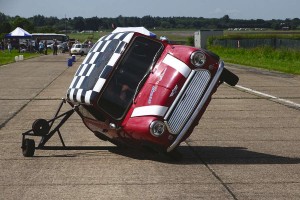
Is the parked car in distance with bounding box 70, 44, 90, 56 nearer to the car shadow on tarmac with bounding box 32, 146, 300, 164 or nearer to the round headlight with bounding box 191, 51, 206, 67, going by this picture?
the car shadow on tarmac with bounding box 32, 146, 300, 164

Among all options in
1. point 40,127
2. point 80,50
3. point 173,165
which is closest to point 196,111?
Result: point 173,165

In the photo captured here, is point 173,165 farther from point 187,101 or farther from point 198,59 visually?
point 198,59

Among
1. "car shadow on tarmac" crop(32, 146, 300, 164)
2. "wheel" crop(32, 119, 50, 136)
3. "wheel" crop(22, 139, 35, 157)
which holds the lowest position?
"car shadow on tarmac" crop(32, 146, 300, 164)

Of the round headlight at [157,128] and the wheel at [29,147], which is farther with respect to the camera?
the wheel at [29,147]

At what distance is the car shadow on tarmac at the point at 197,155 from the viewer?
25.5 feet

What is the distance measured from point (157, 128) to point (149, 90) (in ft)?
1.66

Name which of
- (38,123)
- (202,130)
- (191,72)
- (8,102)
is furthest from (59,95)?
(191,72)

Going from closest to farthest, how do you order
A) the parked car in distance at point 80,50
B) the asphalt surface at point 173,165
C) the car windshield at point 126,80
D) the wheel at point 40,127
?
the asphalt surface at point 173,165 < the car windshield at point 126,80 < the wheel at point 40,127 < the parked car in distance at point 80,50

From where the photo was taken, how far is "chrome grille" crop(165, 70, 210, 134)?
7.27 metres

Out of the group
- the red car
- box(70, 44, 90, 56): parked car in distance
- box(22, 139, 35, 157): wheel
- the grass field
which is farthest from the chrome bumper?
box(70, 44, 90, 56): parked car in distance

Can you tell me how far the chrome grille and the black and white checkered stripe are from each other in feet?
2.94

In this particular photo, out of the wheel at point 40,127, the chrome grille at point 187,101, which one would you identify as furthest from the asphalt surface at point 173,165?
the chrome grille at point 187,101

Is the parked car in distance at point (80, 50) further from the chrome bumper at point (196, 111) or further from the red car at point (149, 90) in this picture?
the chrome bumper at point (196, 111)

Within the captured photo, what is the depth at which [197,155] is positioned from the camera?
327 inches
